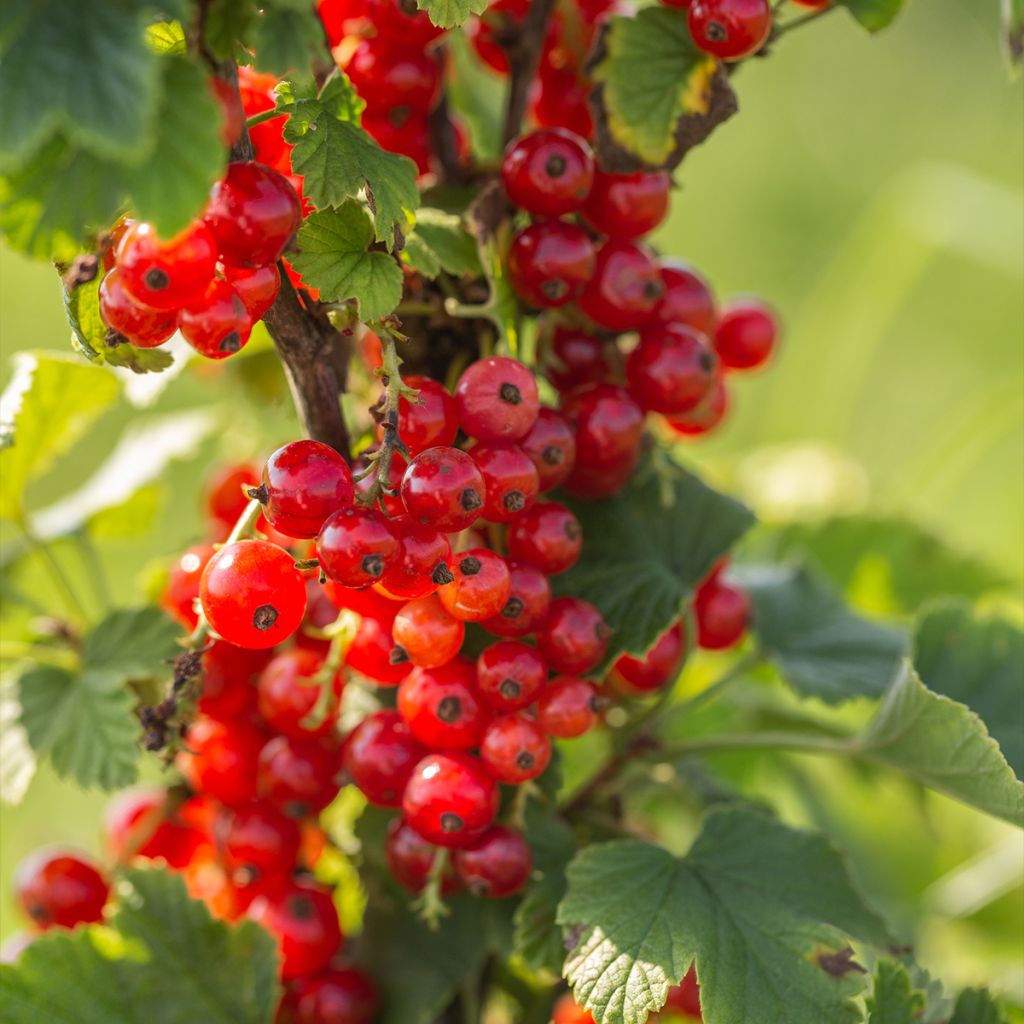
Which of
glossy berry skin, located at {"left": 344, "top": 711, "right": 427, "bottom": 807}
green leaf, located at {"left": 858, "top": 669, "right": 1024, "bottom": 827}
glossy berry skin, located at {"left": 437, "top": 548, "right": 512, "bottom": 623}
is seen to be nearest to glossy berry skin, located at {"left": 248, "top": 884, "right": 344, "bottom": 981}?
glossy berry skin, located at {"left": 344, "top": 711, "right": 427, "bottom": 807}

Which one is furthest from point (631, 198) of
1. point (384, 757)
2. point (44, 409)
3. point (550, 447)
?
point (44, 409)

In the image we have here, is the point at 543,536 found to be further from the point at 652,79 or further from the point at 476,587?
the point at 652,79

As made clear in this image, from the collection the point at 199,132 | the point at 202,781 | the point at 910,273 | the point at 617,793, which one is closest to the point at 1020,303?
the point at 910,273

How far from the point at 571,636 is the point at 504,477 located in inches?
5.7

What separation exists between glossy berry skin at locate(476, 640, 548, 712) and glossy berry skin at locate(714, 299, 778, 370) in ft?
1.58

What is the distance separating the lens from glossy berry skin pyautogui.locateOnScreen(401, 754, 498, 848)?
0.86m

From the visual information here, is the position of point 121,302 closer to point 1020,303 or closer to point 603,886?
point 603,886

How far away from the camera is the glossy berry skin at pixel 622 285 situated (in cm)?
95

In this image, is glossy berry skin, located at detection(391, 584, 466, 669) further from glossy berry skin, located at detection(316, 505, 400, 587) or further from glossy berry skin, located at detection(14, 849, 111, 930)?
glossy berry skin, located at detection(14, 849, 111, 930)

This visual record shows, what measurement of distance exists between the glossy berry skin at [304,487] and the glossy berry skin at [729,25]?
42 cm

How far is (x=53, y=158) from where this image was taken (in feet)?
2.11

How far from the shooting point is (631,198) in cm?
96

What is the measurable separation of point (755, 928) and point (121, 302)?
0.62 meters

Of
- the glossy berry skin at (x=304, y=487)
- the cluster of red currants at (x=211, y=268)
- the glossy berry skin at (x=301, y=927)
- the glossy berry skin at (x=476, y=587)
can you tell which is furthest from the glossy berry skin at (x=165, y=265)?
the glossy berry skin at (x=301, y=927)
